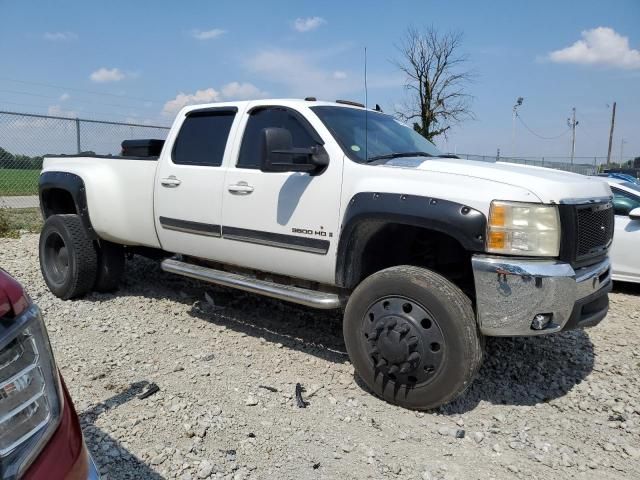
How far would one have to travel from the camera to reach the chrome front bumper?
2895 mm

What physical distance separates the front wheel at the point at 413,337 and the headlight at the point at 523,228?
1.44 ft

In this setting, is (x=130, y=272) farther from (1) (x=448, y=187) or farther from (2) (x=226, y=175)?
(1) (x=448, y=187)

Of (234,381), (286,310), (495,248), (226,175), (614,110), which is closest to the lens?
(495,248)

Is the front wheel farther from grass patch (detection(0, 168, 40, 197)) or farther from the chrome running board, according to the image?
grass patch (detection(0, 168, 40, 197))

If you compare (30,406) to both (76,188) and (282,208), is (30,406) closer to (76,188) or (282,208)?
(282,208)

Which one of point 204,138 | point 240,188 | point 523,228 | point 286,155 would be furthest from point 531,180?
point 204,138

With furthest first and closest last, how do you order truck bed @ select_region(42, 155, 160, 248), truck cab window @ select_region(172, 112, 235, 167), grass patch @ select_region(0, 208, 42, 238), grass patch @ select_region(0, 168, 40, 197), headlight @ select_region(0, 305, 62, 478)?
1. grass patch @ select_region(0, 168, 40, 197)
2. grass patch @ select_region(0, 208, 42, 238)
3. truck bed @ select_region(42, 155, 160, 248)
4. truck cab window @ select_region(172, 112, 235, 167)
5. headlight @ select_region(0, 305, 62, 478)

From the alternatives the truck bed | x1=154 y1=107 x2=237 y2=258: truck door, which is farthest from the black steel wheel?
the truck bed

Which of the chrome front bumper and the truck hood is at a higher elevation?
the truck hood

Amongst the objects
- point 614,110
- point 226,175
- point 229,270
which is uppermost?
point 614,110

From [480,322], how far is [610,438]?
105cm

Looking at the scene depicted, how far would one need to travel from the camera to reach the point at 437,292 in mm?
3123

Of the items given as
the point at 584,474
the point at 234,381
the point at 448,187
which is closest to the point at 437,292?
the point at 448,187

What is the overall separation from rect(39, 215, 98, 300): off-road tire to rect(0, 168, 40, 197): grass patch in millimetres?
7310
